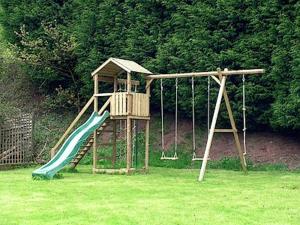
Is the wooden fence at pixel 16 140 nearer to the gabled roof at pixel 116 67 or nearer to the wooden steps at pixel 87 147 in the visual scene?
the wooden steps at pixel 87 147

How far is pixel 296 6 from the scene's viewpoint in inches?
633

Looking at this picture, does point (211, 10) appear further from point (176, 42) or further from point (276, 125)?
point (276, 125)

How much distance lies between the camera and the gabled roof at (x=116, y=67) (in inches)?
590

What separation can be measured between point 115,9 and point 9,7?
5.15 metres

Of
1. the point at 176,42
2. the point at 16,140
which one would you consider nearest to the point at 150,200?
the point at 16,140

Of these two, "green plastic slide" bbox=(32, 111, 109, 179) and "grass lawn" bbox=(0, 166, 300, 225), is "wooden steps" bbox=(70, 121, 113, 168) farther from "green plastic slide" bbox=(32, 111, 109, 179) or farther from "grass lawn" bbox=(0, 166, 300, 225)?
"grass lawn" bbox=(0, 166, 300, 225)

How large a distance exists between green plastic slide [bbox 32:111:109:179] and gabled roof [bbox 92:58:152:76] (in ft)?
3.93

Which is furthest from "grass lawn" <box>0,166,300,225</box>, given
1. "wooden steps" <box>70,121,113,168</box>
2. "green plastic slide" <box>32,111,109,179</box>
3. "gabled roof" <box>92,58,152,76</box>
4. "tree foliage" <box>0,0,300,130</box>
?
"tree foliage" <box>0,0,300,130</box>

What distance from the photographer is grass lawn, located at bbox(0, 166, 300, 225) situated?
7.84 meters

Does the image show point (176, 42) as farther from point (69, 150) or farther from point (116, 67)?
point (69, 150)

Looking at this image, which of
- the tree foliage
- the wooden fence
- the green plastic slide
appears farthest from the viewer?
the wooden fence

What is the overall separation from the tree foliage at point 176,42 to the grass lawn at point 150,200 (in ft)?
11.6

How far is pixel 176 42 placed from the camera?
18.6 metres

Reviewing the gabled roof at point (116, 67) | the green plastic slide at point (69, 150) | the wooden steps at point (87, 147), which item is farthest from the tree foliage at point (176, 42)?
the green plastic slide at point (69, 150)
